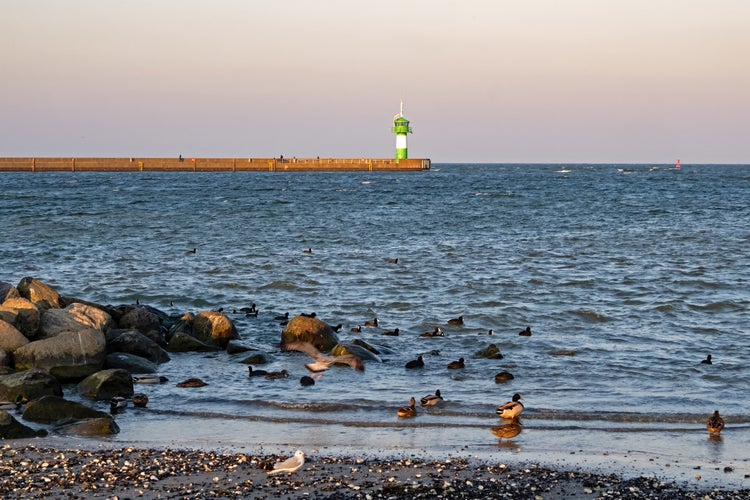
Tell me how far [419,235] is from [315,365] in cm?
2658

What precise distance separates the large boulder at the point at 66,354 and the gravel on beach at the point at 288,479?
473cm

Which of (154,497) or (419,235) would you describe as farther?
(419,235)

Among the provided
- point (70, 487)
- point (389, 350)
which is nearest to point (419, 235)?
point (389, 350)

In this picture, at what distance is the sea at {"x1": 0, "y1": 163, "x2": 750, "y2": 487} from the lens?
12844mm

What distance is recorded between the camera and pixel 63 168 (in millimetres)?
129500

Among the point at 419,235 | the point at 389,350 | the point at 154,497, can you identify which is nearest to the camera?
the point at 154,497

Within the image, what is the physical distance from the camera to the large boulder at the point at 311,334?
61.2ft

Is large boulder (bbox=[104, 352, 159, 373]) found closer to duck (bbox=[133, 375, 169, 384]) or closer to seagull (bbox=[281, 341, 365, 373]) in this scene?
duck (bbox=[133, 375, 169, 384])

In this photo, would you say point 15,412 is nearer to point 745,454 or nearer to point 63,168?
point 745,454

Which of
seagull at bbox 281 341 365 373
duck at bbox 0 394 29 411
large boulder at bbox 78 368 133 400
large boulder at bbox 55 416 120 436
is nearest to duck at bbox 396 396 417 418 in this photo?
seagull at bbox 281 341 365 373

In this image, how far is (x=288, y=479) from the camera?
1044 cm

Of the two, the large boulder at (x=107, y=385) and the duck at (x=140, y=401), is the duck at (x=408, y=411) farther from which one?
the large boulder at (x=107, y=385)

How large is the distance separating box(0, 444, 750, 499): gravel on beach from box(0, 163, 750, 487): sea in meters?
0.77

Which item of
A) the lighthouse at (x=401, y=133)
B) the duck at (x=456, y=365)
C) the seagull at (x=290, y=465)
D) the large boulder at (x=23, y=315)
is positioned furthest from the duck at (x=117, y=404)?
the lighthouse at (x=401, y=133)
